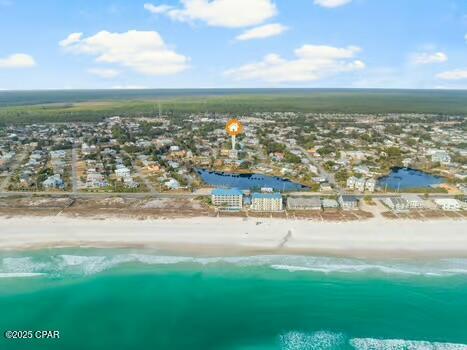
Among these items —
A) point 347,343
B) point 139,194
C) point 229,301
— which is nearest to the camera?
point 347,343

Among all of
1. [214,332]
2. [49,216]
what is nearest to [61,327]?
[214,332]

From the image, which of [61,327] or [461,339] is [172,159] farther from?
[461,339]

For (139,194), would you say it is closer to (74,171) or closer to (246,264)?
(74,171)

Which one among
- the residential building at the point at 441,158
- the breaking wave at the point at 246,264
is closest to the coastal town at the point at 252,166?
the residential building at the point at 441,158

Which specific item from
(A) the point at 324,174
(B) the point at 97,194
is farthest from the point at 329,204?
(B) the point at 97,194

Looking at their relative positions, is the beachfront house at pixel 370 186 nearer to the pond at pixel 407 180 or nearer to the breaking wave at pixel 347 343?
the pond at pixel 407 180
